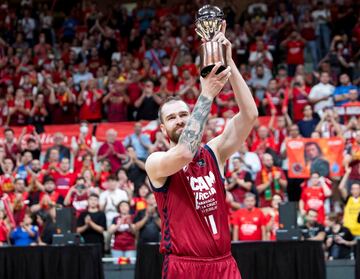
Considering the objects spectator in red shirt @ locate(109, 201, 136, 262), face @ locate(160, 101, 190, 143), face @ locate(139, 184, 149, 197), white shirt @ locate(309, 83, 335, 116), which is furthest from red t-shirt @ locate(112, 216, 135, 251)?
face @ locate(160, 101, 190, 143)

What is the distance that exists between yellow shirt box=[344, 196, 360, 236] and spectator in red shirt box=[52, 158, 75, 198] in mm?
5237

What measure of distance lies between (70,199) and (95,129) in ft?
12.2

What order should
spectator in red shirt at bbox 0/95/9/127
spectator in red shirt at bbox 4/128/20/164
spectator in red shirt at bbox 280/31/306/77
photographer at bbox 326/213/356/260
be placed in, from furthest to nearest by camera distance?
spectator in red shirt at bbox 280/31/306/77, spectator in red shirt at bbox 0/95/9/127, spectator in red shirt at bbox 4/128/20/164, photographer at bbox 326/213/356/260

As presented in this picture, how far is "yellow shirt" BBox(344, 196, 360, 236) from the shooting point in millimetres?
13734

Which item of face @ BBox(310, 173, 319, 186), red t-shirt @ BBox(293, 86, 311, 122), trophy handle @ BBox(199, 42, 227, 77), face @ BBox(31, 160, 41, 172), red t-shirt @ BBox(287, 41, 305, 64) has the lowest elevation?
face @ BBox(310, 173, 319, 186)

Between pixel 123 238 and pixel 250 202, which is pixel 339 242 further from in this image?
pixel 123 238

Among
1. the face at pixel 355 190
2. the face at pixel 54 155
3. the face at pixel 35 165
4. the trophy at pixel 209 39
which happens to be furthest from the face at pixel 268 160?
the trophy at pixel 209 39

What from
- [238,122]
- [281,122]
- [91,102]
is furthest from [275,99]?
[238,122]

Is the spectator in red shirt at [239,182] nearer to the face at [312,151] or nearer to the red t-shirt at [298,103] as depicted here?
the face at [312,151]

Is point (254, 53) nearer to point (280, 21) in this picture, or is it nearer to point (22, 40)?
point (280, 21)

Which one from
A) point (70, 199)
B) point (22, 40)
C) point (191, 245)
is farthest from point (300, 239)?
point (22, 40)

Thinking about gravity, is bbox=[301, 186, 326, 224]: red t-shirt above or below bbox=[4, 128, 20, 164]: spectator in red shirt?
below

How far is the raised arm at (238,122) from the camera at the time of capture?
6.13 m

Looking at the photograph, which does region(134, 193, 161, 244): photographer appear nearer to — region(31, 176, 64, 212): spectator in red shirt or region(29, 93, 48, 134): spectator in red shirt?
region(31, 176, 64, 212): spectator in red shirt
